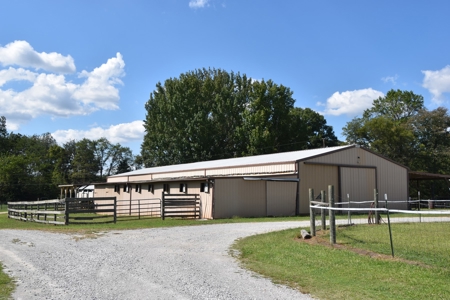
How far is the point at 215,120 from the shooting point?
56.4m

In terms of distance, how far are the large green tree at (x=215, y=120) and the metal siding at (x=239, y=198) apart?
2673 centimetres

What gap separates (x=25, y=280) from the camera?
25.9 feet

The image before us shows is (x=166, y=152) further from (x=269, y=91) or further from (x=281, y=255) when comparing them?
(x=281, y=255)

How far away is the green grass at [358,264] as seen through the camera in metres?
7.05

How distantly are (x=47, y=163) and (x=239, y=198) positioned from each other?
2621 inches

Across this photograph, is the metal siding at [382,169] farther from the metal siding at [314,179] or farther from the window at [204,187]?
the window at [204,187]

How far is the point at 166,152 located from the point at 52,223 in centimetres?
3441

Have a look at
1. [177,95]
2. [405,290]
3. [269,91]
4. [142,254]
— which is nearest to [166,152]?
[177,95]

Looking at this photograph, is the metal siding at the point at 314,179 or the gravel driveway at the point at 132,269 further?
the metal siding at the point at 314,179

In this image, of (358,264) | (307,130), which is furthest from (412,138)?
(358,264)

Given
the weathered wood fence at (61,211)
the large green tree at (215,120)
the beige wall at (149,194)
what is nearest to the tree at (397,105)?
the large green tree at (215,120)

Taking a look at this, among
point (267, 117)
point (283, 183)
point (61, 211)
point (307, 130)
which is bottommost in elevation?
point (61, 211)

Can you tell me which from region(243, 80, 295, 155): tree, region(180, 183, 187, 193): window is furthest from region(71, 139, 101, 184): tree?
region(180, 183, 187, 193): window

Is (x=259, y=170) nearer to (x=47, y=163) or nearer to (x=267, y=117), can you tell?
(x=267, y=117)
